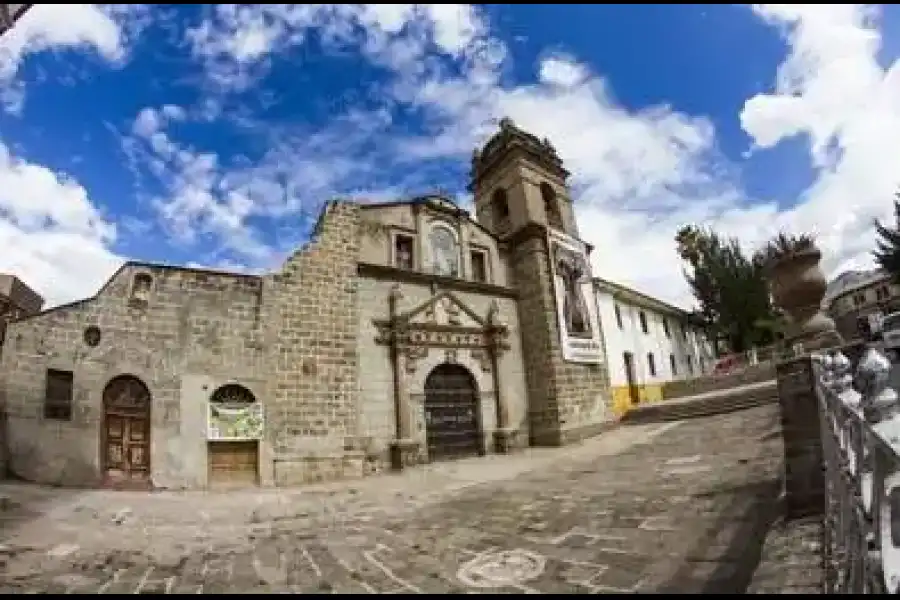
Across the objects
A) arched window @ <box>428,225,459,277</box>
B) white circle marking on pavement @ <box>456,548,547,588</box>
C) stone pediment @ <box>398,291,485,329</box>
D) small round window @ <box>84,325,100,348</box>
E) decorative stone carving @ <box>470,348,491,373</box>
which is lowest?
white circle marking on pavement @ <box>456,548,547,588</box>

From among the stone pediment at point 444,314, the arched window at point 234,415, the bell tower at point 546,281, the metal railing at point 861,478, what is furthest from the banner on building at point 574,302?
the metal railing at point 861,478

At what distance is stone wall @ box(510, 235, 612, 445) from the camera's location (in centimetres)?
1552

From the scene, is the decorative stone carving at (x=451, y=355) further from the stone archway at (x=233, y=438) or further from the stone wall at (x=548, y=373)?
the stone archway at (x=233, y=438)

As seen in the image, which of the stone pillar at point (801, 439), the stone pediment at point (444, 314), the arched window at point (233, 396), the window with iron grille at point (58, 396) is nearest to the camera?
the stone pillar at point (801, 439)

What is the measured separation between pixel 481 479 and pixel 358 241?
23.1ft

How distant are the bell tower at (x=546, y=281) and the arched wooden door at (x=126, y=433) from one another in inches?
407

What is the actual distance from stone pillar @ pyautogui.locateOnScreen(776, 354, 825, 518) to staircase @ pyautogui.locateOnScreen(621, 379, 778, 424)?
437 inches

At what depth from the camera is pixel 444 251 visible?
53.5 feet

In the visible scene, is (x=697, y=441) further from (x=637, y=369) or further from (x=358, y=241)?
(x=637, y=369)

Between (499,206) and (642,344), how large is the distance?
11769 mm

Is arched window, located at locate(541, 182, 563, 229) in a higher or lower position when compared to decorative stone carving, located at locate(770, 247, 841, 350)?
higher

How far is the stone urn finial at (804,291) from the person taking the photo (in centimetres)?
597

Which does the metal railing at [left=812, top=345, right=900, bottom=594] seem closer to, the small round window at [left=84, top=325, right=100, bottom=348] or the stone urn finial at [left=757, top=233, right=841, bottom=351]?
the stone urn finial at [left=757, top=233, right=841, bottom=351]

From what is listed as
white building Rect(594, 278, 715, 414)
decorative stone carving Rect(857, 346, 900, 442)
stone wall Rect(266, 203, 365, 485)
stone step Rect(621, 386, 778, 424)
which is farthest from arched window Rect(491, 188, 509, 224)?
decorative stone carving Rect(857, 346, 900, 442)
